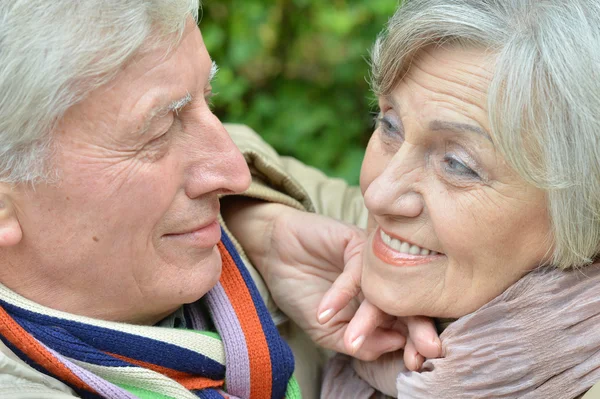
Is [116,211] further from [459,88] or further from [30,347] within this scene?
[459,88]

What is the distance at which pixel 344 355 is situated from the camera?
285cm

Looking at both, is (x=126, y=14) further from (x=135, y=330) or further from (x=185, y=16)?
(x=135, y=330)

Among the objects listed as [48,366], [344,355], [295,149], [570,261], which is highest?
[570,261]

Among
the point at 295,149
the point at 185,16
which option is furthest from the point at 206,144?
the point at 295,149

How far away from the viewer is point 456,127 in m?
2.23

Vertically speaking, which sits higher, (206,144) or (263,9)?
(206,144)

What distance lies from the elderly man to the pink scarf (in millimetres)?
306

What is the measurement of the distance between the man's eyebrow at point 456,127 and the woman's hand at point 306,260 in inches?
24.4

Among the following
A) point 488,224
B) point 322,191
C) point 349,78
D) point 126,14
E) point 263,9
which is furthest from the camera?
point 349,78

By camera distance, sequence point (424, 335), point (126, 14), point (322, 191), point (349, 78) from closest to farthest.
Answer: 1. point (126, 14)
2. point (424, 335)
3. point (322, 191)
4. point (349, 78)

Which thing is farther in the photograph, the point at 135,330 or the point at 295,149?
the point at 295,149

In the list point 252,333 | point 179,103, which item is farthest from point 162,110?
point 252,333

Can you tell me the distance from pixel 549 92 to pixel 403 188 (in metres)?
0.49

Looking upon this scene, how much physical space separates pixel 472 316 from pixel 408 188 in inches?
16.0
